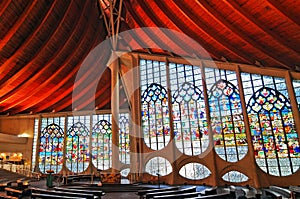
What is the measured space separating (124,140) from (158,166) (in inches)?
146

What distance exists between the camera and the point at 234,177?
9.52 m

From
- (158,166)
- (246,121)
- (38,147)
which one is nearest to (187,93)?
(246,121)

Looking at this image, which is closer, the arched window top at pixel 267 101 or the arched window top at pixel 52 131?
the arched window top at pixel 267 101

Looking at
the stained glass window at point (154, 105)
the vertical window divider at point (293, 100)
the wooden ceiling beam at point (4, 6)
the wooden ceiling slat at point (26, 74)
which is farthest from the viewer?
the stained glass window at point (154, 105)

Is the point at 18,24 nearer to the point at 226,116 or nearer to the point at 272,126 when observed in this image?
the point at 226,116

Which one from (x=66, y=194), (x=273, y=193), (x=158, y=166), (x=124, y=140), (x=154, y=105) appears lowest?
(x=273, y=193)

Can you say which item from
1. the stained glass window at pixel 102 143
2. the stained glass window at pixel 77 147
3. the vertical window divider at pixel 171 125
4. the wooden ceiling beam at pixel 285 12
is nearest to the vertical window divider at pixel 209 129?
the vertical window divider at pixel 171 125

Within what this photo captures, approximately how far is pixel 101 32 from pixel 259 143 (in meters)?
9.32

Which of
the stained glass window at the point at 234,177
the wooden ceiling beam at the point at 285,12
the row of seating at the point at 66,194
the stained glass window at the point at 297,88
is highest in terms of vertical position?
the wooden ceiling beam at the point at 285,12

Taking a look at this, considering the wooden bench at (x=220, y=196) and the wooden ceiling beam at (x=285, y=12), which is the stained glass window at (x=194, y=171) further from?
the wooden ceiling beam at (x=285, y=12)

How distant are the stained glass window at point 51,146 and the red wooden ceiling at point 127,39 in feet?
8.72

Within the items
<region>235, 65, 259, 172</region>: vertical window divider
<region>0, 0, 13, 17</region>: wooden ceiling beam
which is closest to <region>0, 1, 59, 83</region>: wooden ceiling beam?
<region>0, 0, 13, 17</region>: wooden ceiling beam

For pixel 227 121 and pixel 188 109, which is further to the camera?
pixel 188 109

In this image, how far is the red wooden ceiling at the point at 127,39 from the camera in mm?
7199
